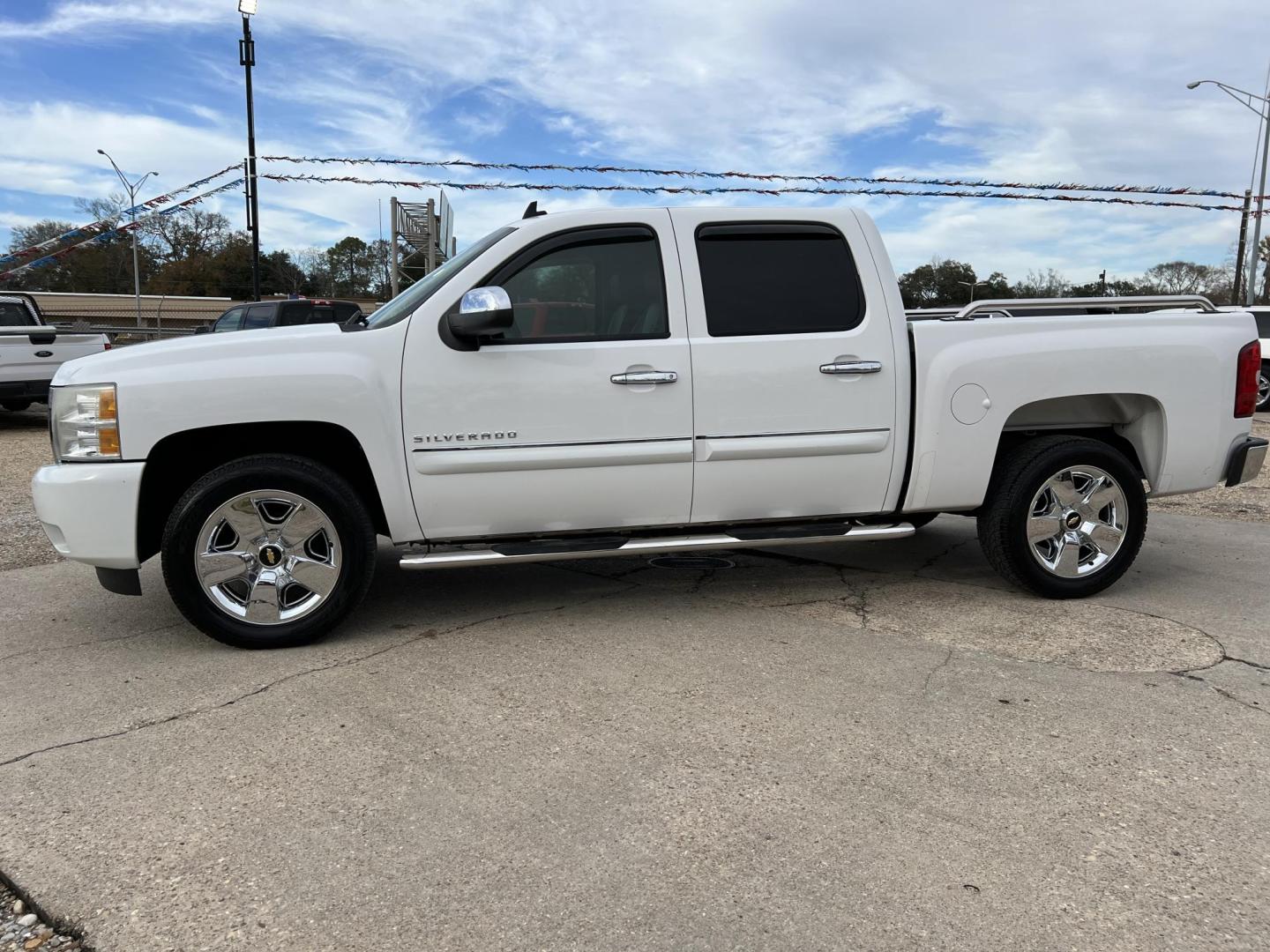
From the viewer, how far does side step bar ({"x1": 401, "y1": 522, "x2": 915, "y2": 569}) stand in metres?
4.02

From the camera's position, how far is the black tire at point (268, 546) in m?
3.82

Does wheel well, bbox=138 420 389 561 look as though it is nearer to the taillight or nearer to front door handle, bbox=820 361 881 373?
front door handle, bbox=820 361 881 373

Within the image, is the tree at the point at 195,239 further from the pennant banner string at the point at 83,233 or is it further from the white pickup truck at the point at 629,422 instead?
the white pickup truck at the point at 629,422

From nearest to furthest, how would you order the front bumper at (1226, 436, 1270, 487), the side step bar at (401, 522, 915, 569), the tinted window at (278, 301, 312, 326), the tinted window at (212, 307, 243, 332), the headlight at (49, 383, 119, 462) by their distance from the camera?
the headlight at (49, 383, 119, 462), the side step bar at (401, 522, 915, 569), the front bumper at (1226, 436, 1270, 487), the tinted window at (278, 301, 312, 326), the tinted window at (212, 307, 243, 332)

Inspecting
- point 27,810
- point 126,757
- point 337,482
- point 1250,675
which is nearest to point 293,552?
point 337,482

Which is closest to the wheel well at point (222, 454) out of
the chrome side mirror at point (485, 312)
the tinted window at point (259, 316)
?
the chrome side mirror at point (485, 312)

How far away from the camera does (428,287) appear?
4262 mm

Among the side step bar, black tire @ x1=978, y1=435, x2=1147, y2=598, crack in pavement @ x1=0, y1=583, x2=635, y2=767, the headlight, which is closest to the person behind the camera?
crack in pavement @ x1=0, y1=583, x2=635, y2=767

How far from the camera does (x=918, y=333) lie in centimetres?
441

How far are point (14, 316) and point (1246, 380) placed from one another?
607 inches

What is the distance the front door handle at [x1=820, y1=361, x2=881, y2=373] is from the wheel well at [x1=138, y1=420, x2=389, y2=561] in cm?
213

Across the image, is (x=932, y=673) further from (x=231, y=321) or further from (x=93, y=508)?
(x=231, y=321)

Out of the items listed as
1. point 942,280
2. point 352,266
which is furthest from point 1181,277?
point 352,266

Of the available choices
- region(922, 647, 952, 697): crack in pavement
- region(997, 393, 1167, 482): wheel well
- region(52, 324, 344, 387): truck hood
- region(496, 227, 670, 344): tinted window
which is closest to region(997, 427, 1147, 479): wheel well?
region(997, 393, 1167, 482): wheel well
